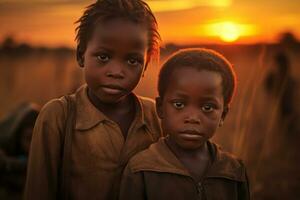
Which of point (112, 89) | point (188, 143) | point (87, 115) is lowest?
point (188, 143)

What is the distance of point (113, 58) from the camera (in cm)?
284

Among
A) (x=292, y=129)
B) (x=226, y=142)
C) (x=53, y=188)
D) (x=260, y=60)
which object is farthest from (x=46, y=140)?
(x=292, y=129)

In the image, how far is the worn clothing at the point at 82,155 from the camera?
294 cm

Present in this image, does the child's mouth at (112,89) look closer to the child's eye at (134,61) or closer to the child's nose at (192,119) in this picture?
the child's eye at (134,61)

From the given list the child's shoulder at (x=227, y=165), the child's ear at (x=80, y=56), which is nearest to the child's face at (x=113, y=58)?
the child's ear at (x=80, y=56)

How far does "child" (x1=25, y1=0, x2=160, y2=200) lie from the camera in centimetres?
284

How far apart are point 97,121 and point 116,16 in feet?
1.84

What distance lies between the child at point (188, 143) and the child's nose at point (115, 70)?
0.86 ft

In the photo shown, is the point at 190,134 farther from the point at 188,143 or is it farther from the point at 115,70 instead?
the point at 115,70

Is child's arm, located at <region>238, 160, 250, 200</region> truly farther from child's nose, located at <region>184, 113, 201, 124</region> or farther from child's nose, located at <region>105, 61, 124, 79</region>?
child's nose, located at <region>105, 61, 124, 79</region>

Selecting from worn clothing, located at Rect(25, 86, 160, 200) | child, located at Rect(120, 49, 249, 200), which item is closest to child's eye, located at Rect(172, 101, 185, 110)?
child, located at Rect(120, 49, 249, 200)

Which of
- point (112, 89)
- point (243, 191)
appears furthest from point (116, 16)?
point (243, 191)

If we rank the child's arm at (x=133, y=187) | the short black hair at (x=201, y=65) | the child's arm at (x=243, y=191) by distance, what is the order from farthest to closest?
the child's arm at (x=243, y=191) → the short black hair at (x=201, y=65) → the child's arm at (x=133, y=187)

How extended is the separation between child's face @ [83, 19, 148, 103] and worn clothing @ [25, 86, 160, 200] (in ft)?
0.64
